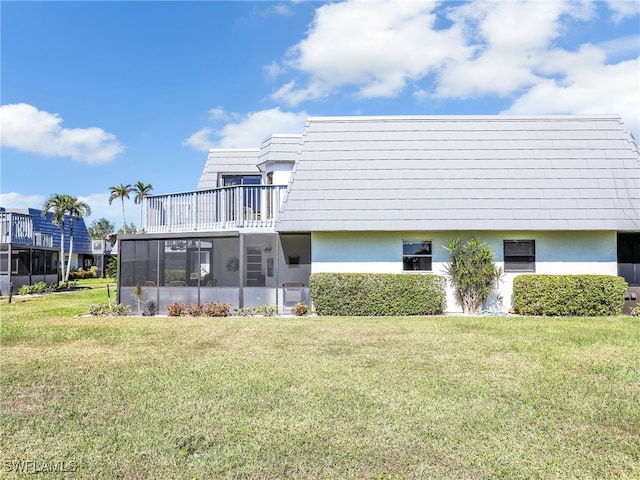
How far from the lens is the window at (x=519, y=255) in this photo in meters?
15.4

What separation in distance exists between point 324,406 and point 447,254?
1071 cm

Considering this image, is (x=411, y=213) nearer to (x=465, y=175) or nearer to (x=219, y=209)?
(x=465, y=175)

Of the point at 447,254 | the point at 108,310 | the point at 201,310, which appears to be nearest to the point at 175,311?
the point at 201,310

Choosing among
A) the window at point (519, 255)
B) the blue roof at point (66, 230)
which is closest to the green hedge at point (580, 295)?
the window at point (519, 255)

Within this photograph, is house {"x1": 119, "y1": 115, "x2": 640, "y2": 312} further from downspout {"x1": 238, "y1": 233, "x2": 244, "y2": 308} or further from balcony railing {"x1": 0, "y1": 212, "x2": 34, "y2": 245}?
balcony railing {"x1": 0, "y1": 212, "x2": 34, "y2": 245}

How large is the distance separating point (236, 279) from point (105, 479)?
11.6 metres

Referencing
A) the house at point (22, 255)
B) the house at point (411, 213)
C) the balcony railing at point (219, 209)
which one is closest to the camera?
the house at point (411, 213)

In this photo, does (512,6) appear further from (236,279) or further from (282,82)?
(236,279)

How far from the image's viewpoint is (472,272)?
14.5 meters

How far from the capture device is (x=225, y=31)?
1664 cm

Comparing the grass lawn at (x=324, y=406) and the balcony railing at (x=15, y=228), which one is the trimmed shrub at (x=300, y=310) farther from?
the balcony railing at (x=15, y=228)

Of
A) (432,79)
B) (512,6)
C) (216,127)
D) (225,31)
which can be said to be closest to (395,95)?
(432,79)

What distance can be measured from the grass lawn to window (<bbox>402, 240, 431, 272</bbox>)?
5.07 meters

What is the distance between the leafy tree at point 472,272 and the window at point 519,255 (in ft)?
2.27
